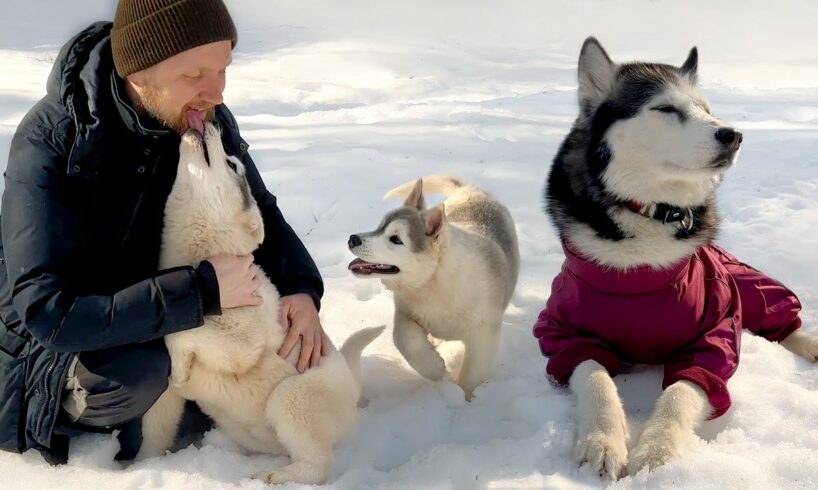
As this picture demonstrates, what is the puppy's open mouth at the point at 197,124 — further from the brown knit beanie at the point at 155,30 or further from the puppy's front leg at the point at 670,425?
the puppy's front leg at the point at 670,425

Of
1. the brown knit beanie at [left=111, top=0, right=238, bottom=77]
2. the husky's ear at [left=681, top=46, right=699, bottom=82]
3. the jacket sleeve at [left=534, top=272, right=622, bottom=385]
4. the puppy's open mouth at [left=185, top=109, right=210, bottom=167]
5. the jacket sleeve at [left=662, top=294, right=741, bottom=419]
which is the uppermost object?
the brown knit beanie at [left=111, top=0, right=238, bottom=77]

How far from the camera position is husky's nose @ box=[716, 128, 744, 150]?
247cm

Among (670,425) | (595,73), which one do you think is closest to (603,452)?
(670,425)

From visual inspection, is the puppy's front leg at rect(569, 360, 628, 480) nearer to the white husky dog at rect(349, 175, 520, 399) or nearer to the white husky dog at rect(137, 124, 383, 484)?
the white husky dog at rect(349, 175, 520, 399)

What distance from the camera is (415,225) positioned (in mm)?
3365

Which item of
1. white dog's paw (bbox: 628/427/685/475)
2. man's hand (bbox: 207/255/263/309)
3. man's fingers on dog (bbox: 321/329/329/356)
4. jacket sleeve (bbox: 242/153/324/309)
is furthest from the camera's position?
jacket sleeve (bbox: 242/153/324/309)

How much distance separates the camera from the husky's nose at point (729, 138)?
2467mm

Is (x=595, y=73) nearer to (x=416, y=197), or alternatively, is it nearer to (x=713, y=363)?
(x=416, y=197)

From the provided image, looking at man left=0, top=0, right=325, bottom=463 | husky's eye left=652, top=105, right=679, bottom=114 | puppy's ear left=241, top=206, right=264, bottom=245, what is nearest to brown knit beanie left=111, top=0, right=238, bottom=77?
man left=0, top=0, right=325, bottom=463

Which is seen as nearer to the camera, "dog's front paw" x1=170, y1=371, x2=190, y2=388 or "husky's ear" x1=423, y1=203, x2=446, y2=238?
"dog's front paw" x1=170, y1=371, x2=190, y2=388

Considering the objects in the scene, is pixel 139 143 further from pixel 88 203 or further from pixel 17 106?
pixel 17 106

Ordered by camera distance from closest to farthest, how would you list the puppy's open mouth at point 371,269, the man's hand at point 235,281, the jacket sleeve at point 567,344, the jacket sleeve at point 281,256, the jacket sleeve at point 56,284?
the jacket sleeve at point 56,284, the man's hand at point 235,281, the jacket sleeve at point 567,344, the jacket sleeve at point 281,256, the puppy's open mouth at point 371,269

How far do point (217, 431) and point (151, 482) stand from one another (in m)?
0.39

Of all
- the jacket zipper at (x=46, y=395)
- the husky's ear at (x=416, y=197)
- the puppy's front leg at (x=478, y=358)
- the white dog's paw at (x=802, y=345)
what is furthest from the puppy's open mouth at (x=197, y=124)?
the white dog's paw at (x=802, y=345)
